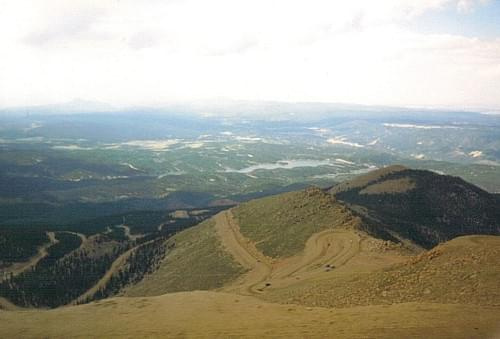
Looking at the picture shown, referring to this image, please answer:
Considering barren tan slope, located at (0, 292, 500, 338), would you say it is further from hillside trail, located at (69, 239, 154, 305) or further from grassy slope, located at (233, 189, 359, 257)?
hillside trail, located at (69, 239, 154, 305)

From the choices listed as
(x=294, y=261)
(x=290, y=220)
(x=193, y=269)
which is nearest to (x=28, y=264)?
(x=193, y=269)

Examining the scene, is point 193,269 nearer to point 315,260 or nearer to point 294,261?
point 294,261

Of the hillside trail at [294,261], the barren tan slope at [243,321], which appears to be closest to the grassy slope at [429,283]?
the barren tan slope at [243,321]

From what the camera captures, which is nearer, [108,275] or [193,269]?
[193,269]

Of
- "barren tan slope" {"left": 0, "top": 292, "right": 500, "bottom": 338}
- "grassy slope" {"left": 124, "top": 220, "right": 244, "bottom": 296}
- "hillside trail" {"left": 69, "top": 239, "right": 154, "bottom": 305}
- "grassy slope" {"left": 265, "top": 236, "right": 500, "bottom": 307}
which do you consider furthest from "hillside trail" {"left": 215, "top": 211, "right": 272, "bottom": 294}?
"hillside trail" {"left": 69, "top": 239, "right": 154, "bottom": 305}

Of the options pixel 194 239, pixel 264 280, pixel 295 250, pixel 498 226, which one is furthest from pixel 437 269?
pixel 498 226

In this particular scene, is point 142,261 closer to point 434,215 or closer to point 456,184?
point 434,215
